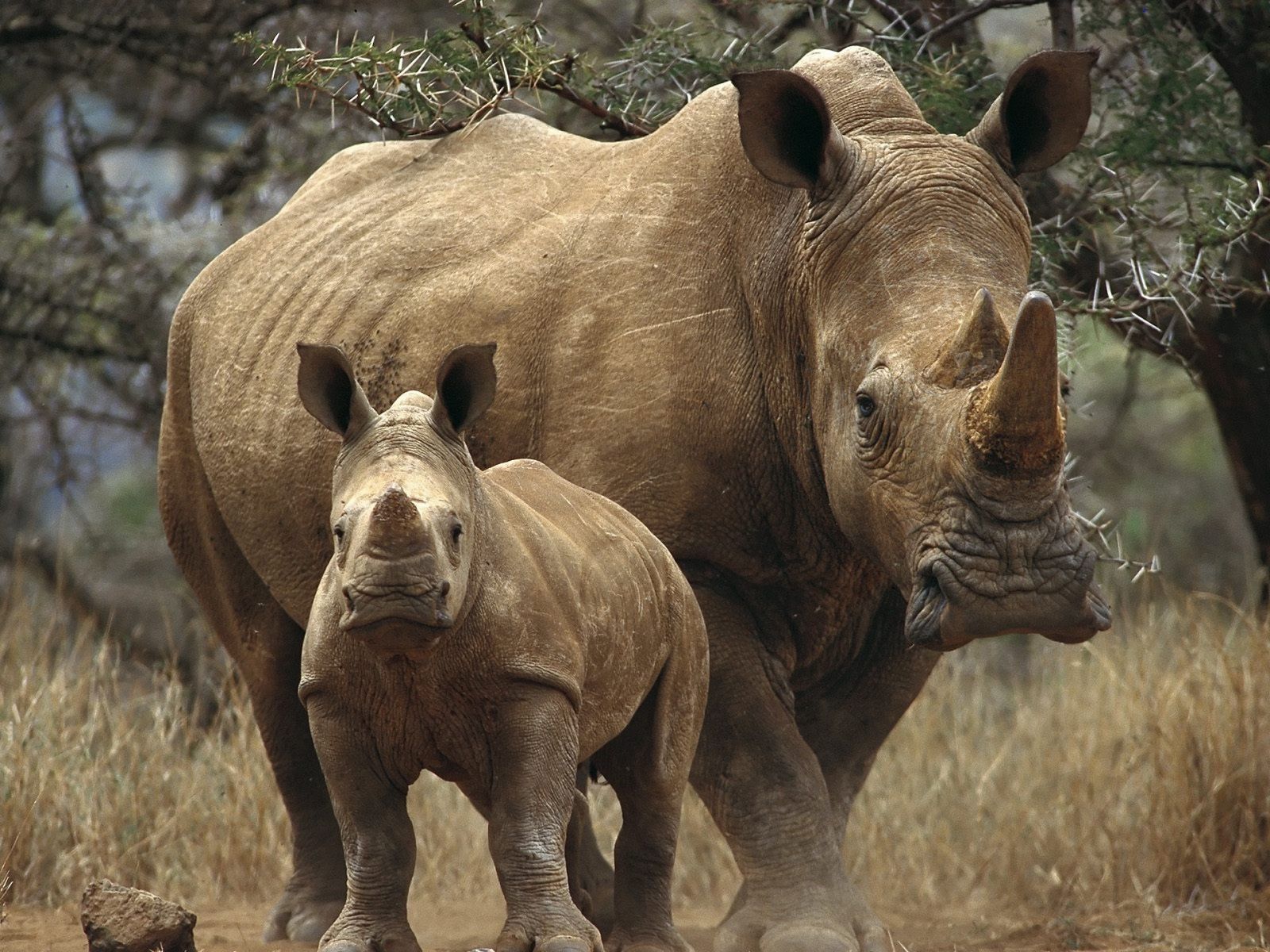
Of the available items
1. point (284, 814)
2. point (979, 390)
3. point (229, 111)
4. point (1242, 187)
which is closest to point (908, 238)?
point (979, 390)

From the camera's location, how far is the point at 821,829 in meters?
5.27

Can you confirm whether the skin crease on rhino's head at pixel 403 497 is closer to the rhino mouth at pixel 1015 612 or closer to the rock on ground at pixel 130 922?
the rhino mouth at pixel 1015 612

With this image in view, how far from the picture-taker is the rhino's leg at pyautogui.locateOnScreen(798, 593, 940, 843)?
19.0 feet

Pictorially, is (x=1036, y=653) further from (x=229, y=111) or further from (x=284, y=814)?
(x=229, y=111)

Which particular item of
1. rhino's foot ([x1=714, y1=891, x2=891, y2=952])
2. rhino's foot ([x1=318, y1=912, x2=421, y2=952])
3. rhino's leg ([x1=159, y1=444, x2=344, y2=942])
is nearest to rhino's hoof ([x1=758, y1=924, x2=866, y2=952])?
rhino's foot ([x1=714, y1=891, x2=891, y2=952])

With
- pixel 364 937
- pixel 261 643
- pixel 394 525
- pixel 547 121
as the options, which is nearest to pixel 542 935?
pixel 364 937

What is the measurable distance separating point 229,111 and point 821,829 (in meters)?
7.70

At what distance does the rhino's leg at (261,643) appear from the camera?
6.25 metres

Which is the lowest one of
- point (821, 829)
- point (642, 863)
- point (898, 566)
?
point (821, 829)

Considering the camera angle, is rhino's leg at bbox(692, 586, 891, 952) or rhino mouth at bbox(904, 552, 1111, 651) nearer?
rhino mouth at bbox(904, 552, 1111, 651)

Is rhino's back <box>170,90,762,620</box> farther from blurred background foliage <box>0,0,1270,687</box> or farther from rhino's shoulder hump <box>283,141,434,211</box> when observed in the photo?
blurred background foliage <box>0,0,1270,687</box>

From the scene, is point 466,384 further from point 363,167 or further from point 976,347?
point 363,167

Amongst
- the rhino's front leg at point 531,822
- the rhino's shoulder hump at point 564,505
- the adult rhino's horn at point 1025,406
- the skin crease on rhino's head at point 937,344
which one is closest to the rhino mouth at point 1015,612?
the skin crease on rhino's head at point 937,344

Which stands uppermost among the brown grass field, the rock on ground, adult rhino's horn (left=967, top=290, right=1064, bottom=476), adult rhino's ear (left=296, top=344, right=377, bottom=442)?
adult rhino's ear (left=296, top=344, right=377, bottom=442)
